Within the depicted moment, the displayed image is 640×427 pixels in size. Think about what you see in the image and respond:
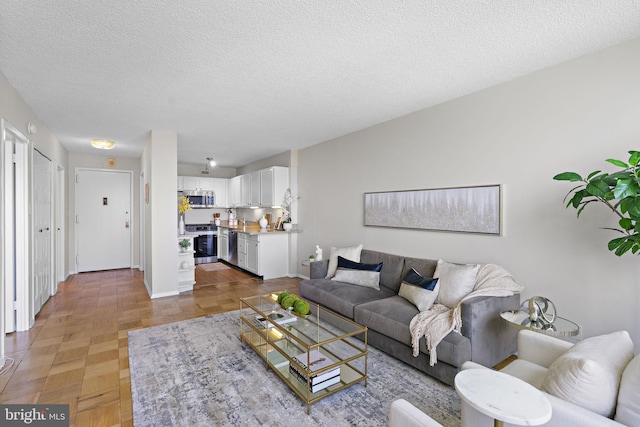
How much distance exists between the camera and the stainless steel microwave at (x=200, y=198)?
24.2 feet

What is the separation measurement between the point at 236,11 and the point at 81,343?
331 centimetres

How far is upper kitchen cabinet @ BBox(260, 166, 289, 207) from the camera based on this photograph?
581 cm

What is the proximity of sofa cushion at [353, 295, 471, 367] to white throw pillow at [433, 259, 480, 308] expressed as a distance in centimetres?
31

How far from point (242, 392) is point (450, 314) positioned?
171cm

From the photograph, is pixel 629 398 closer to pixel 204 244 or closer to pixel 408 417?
pixel 408 417

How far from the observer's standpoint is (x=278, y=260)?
18.8 ft

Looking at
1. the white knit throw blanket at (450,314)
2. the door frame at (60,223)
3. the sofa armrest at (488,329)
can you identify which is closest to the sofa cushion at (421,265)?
the white knit throw blanket at (450,314)

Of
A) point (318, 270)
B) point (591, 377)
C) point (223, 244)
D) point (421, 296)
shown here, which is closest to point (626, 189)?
point (591, 377)

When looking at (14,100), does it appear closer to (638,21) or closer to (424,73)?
→ (424,73)

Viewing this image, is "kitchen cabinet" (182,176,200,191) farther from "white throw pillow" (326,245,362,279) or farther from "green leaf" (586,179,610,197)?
"green leaf" (586,179,610,197)

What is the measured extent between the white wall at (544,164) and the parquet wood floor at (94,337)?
2.93m

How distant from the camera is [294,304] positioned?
267 centimetres

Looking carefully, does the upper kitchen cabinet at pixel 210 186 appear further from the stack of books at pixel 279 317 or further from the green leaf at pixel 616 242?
the green leaf at pixel 616 242

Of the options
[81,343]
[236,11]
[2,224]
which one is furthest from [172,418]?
[236,11]
